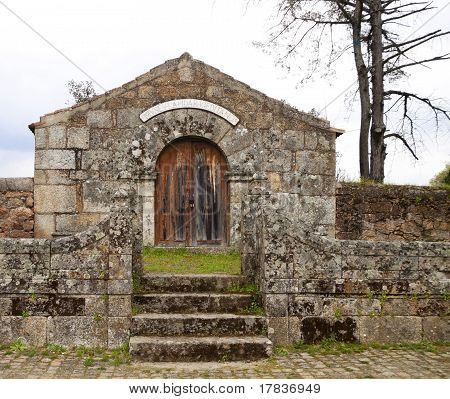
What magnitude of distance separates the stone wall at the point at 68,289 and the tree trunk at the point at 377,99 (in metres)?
10.4

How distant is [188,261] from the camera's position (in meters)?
9.80

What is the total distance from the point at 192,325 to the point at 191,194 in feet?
17.8

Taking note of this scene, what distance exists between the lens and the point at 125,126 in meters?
11.4

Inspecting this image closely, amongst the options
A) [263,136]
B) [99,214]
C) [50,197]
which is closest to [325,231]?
[263,136]

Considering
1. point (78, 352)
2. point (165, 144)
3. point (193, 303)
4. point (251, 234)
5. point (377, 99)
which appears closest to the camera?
point (78, 352)

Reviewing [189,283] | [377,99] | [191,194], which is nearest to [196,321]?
[189,283]

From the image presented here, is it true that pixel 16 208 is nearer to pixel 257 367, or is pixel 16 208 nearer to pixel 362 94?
pixel 257 367

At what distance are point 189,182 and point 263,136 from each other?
1807 millimetres

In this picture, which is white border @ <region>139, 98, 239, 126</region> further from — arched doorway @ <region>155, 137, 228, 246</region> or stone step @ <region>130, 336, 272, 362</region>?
stone step @ <region>130, 336, 272, 362</region>

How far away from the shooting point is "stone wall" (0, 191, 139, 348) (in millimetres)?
6617

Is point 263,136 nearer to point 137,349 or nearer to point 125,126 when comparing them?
point 125,126

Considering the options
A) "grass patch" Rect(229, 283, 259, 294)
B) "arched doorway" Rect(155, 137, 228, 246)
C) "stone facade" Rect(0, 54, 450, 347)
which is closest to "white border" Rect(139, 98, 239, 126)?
"arched doorway" Rect(155, 137, 228, 246)

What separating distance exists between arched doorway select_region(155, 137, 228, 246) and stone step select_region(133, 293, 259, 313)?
465 cm

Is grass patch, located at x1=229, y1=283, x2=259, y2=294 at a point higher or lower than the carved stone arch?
lower
